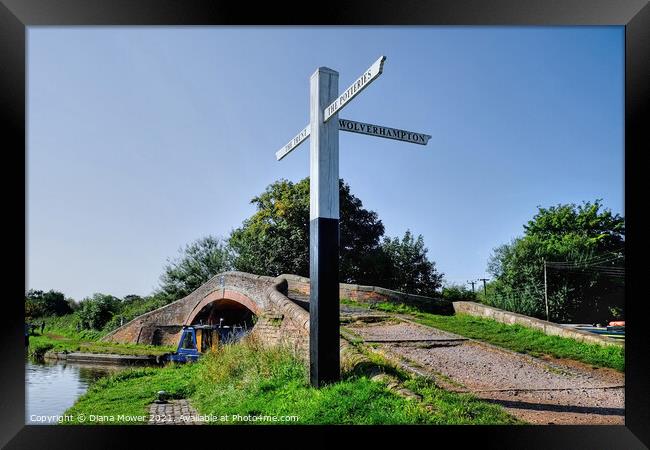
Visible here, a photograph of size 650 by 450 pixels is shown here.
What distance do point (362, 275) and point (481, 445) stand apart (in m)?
11.0

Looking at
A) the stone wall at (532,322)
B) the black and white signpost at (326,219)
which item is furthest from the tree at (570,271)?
the black and white signpost at (326,219)

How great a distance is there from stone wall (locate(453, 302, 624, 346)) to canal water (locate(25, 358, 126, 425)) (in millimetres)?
6608

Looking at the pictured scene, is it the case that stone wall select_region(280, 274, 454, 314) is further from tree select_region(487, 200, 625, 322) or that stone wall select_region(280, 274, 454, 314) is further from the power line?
the power line

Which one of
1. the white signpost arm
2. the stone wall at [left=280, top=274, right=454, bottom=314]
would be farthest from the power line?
the white signpost arm

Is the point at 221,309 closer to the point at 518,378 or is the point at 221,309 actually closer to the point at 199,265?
the point at 199,265

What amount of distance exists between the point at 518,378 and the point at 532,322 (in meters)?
3.53

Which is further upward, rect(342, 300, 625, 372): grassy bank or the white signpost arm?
the white signpost arm

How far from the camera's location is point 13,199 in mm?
4797

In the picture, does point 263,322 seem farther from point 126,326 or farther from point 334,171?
point 126,326

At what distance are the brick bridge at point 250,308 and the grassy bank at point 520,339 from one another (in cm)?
87

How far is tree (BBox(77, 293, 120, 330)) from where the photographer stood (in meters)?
16.2

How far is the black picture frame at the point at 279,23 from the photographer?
14.9ft

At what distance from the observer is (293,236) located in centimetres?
1473

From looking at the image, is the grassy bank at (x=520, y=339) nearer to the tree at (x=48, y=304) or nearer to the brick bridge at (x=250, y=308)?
the brick bridge at (x=250, y=308)
